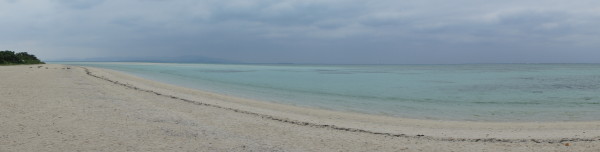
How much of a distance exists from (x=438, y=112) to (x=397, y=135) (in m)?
6.44

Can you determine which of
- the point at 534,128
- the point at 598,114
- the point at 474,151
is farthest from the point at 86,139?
the point at 598,114

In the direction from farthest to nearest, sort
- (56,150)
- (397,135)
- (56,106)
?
(56,106) < (397,135) < (56,150)

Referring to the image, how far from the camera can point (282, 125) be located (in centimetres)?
909

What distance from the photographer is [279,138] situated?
745cm

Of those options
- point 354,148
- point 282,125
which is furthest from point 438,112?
point 354,148

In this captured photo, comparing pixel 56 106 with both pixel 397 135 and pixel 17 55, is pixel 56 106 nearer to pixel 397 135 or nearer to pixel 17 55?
pixel 397 135

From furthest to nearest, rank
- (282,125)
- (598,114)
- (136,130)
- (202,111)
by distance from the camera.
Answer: (598,114) → (202,111) → (282,125) → (136,130)

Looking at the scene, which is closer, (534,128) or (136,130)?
(136,130)


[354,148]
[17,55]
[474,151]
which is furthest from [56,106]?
[17,55]

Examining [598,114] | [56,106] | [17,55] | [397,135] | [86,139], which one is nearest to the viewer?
[86,139]

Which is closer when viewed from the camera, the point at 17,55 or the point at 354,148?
the point at 354,148

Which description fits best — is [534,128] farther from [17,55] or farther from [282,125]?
[17,55]

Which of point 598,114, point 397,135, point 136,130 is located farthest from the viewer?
point 598,114

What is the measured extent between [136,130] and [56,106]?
12.8 feet
